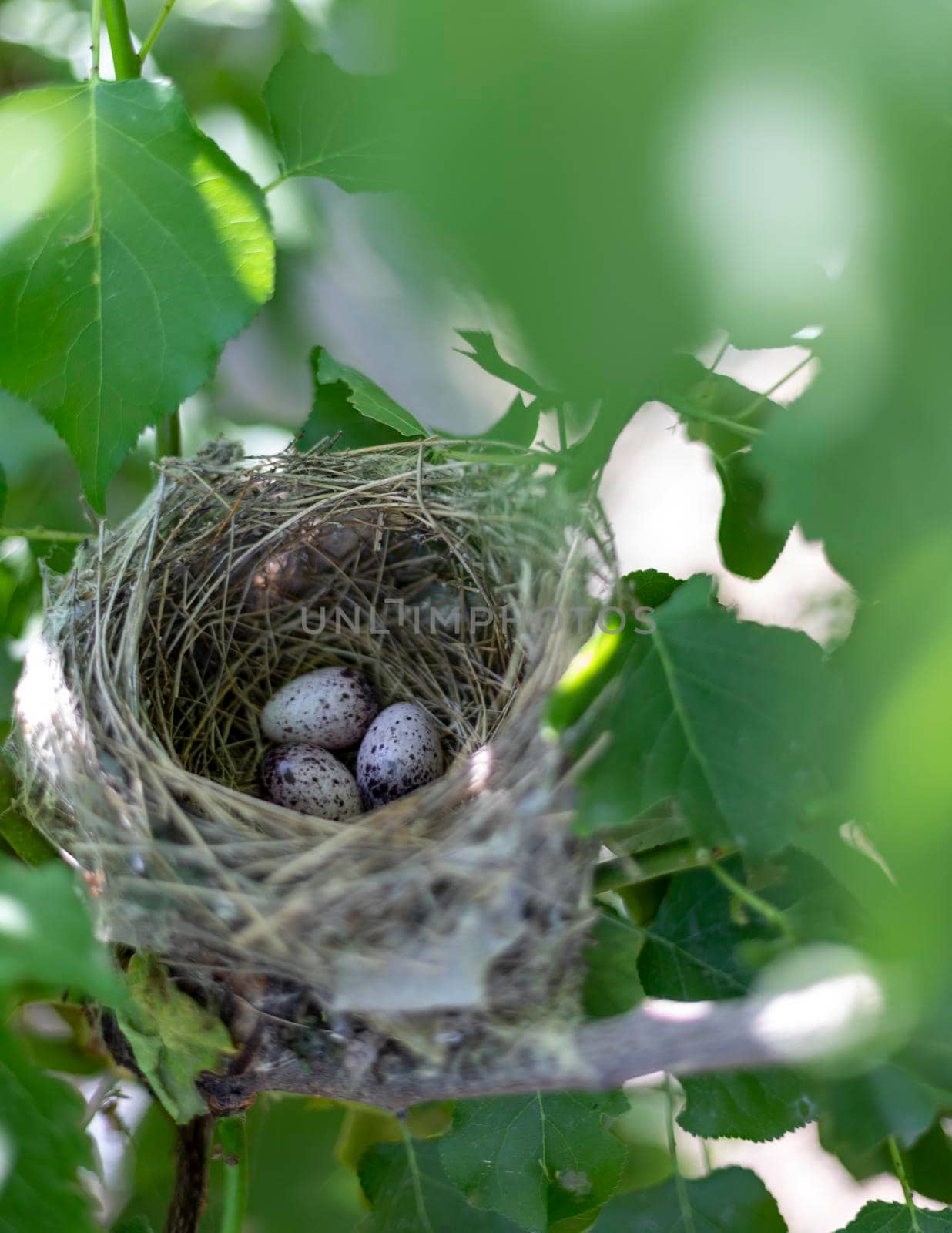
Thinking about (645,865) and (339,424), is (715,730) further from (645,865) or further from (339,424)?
(339,424)

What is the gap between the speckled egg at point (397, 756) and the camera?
944mm

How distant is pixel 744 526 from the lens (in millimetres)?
799

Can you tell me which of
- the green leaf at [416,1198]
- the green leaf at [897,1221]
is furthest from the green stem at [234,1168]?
the green leaf at [897,1221]

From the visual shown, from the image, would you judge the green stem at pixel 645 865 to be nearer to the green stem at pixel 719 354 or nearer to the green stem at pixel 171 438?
the green stem at pixel 719 354

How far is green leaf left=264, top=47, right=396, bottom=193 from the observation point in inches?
33.2

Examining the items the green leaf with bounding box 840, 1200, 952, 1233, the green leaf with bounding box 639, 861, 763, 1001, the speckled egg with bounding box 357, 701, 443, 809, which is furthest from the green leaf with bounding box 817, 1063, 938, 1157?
the speckled egg with bounding box 357, 701, 443, 809

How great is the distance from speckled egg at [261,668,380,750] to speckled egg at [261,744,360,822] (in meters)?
0.03

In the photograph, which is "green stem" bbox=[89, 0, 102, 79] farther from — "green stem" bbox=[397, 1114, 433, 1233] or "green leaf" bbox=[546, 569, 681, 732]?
"green stem" bbox=[397, 1114, 433, 1233]

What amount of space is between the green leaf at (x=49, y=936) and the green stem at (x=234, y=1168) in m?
0.52

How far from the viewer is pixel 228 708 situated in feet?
3.42

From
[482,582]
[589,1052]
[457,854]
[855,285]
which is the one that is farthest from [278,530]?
[855,285]

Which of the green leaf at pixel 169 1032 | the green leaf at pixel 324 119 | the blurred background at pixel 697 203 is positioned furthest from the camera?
the green leaf at pixel 324 119

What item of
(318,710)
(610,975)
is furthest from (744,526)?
(318,710)

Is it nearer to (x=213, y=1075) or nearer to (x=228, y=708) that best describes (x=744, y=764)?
(x=213, y=1075)
